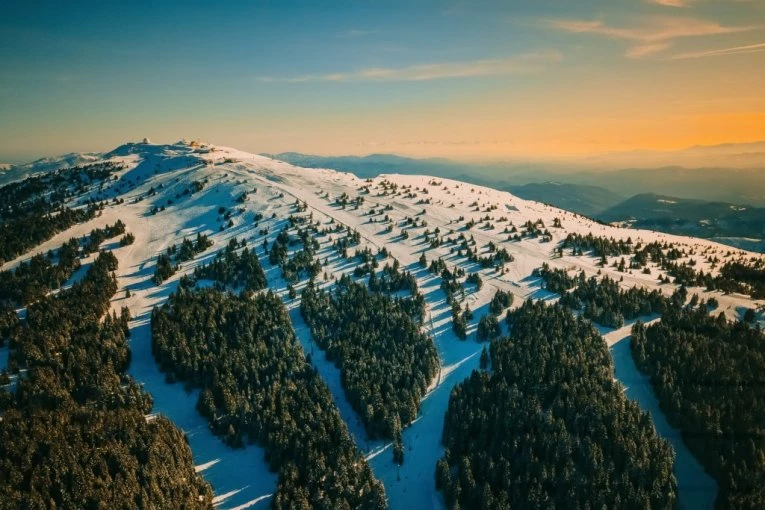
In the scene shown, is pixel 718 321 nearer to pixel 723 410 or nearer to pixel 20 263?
pixel 723 410

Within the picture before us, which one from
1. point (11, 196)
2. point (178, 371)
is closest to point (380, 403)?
point (178, 371)

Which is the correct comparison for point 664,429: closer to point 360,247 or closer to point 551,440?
point 551,440

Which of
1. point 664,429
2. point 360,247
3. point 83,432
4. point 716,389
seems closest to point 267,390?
point 83,432

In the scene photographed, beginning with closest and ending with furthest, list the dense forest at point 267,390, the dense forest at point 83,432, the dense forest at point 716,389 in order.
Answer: the dense forest at point 716,389
the dense forest at point 83,432
the dense forest at point 267,390

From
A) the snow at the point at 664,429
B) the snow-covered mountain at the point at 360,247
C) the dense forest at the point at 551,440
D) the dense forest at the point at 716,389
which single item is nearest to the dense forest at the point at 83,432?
the snow-covered mountain at the point at 360,247

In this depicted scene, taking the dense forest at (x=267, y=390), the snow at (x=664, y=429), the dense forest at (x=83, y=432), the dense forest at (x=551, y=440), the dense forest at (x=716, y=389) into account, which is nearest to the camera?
the dense forest at (x=551, y=440)

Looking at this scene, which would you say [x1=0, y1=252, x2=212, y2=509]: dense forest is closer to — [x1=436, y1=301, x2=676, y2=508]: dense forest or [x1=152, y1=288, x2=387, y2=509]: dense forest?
[x1=152, y1=288, x2=387, y2=509]: dense forest

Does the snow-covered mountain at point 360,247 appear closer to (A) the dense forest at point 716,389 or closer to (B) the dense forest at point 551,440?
(A) the dense forest at point 716,389
